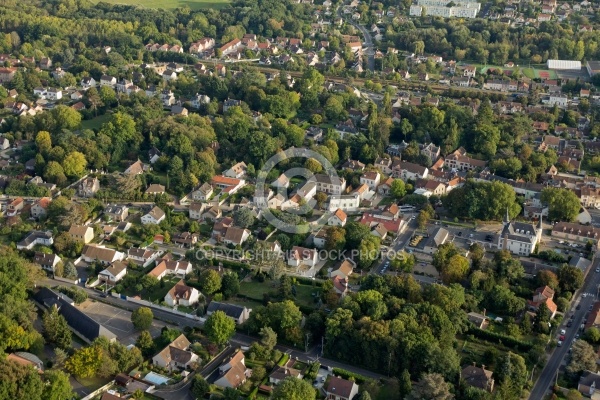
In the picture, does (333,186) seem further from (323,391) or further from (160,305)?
(323,391)

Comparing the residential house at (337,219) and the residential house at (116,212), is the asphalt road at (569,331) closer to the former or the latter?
the residential house at (337,219)

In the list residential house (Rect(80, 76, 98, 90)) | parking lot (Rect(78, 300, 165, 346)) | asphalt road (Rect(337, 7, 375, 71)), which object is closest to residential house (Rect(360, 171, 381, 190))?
parking lot (Rect(78, 300, 165, 346))

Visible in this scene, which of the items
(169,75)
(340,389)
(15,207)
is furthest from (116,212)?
(169,75)

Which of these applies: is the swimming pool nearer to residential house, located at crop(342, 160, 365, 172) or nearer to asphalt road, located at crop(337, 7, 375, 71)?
residential house, located at crop(342, 160, 365, 172)

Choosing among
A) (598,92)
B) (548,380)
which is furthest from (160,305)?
(598,92)

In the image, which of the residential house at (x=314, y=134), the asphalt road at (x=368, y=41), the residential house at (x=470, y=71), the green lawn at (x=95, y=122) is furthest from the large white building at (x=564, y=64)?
the green lawn at (x=95, y=122)

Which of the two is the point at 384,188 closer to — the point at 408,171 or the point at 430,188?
the point at 430,188
